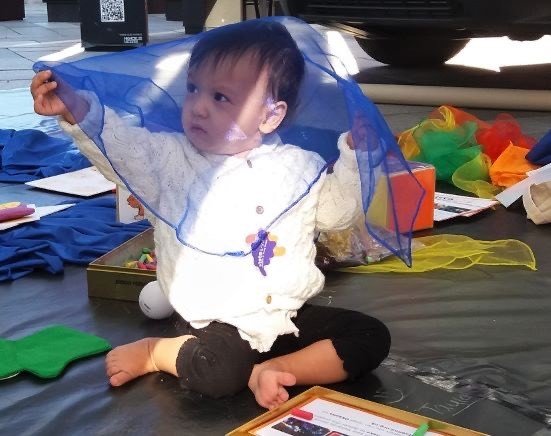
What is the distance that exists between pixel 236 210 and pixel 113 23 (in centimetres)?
543

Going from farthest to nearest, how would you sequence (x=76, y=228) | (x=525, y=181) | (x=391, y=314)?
(x=525, y=181) → (x=76, y=228) → (x=391, y=314)

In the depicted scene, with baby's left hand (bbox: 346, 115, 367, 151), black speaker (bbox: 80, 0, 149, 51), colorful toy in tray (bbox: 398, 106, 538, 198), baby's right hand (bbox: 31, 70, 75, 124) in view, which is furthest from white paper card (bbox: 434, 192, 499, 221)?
black speaker (bbox: 80, 0, 149, 51)

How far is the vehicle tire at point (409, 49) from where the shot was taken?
5.34m

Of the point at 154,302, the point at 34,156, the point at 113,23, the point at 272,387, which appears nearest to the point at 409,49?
the point at 113,23

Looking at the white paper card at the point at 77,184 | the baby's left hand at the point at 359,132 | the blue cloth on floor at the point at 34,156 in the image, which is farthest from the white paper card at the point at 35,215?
the baby's left hand at the point at 359,132

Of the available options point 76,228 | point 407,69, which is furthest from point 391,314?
point 407,69

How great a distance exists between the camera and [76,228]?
217cm

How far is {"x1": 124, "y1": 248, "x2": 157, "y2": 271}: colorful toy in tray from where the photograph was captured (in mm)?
1825

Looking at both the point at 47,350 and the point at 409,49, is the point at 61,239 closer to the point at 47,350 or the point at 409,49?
the point at 47,350

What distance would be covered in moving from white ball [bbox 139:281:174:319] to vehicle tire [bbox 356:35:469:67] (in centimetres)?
383

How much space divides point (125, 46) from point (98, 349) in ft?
17.3

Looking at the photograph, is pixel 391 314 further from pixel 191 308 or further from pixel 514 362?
pixel 191 308

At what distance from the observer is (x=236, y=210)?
4.51ft

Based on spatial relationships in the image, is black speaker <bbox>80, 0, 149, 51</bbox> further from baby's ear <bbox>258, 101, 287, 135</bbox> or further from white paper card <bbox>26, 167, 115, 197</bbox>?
baby's ear <bbox>258, 101, 287, 135</bbox>
